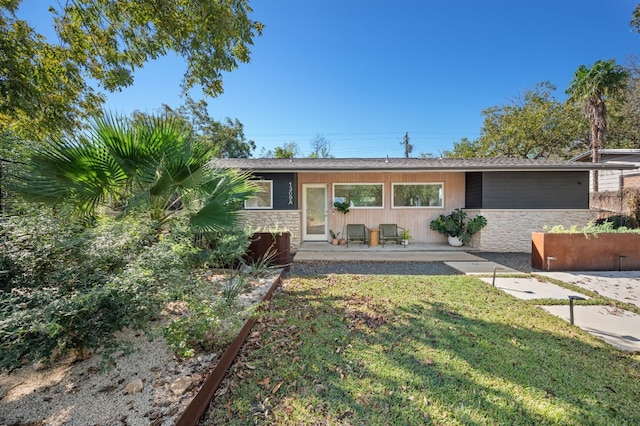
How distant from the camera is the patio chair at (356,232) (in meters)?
9.59

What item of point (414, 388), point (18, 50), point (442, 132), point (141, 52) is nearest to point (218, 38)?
point (141, 52)

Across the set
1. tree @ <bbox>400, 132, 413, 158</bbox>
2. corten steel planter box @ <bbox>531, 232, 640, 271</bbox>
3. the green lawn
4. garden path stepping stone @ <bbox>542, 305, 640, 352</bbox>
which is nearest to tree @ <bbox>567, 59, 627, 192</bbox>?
corten steel planter box @ <bbox>531, 232, 640, 271</bbox>

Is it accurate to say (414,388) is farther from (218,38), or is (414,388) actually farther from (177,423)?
Answer: (218,38)

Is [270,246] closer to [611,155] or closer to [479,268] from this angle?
[479,268]

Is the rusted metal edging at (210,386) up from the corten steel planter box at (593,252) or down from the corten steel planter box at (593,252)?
down

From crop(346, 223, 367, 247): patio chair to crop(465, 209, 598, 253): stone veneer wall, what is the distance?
3.88 meters

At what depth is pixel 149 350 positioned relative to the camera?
2.66 m

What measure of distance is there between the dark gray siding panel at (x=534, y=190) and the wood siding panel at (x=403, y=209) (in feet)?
3.78

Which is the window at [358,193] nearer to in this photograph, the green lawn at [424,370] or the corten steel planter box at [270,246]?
the corten steel planter box at [270,246]

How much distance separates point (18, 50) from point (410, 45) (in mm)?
12162

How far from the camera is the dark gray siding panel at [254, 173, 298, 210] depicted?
897 cm

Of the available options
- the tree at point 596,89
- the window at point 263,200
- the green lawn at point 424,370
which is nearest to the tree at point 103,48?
the window at point 263,200

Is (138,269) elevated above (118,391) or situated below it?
above

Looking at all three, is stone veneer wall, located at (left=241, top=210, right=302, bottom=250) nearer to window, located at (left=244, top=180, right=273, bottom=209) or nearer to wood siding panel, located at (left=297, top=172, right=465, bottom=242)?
window, located at (left=244, top=180, right=273, bottom=209)
